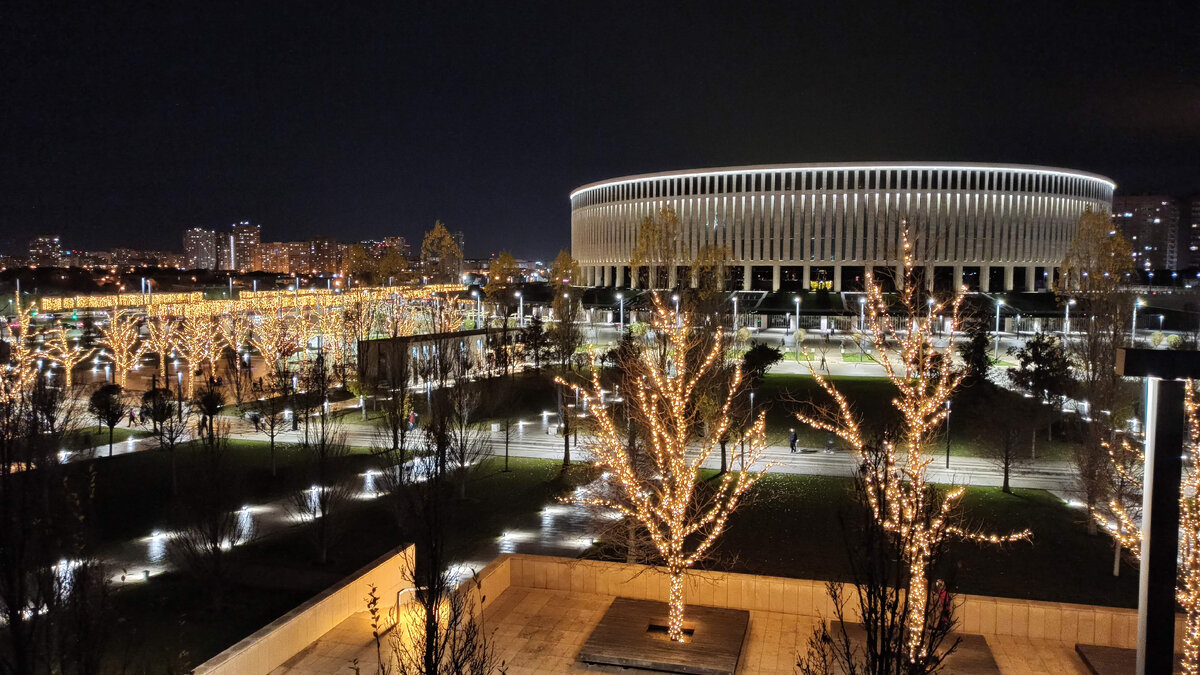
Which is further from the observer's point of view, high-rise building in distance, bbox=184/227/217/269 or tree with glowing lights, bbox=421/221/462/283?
high-rise building in distance, bbox=184/227/217/269

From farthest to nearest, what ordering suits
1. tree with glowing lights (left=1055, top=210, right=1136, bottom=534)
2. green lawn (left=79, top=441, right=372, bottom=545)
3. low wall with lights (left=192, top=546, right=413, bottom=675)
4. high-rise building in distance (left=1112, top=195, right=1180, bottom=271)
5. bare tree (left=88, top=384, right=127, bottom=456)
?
high-rise building in distance (left=1112, top=195, right=1180, bottom=271) < bare tree (left=88, top=384, right=127, bottom=456) < green lawn (left=79, top=441, right=372, bottom=545) < tree with glowing lights (left=1055, top=210, right=1136, bottom=534) < low wall with lights (left=192, top=546, right=413, bottom=675)

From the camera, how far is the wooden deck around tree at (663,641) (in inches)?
375

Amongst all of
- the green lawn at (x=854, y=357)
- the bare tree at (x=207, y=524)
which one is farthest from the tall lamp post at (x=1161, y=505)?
the green lawn at (x=854, y=357)

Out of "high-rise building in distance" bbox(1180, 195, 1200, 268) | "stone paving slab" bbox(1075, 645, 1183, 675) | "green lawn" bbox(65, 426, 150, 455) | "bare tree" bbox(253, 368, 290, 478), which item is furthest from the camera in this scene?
"high-rise building in distance" bbox(1180, 195, 1200, 268)

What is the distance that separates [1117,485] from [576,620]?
38.0 feet

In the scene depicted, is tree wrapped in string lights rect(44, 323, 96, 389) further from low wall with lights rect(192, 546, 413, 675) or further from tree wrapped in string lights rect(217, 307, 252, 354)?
low wall with lights rect(192, 546, 413, 675)

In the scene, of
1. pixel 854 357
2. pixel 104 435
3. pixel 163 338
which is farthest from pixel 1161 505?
pixel 163 338

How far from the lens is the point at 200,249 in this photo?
18700 centimetres

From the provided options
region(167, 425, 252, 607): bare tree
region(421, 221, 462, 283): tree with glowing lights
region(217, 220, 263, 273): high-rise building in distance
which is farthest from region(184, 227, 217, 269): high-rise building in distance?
region(167, 425, 252, 607): bare tree

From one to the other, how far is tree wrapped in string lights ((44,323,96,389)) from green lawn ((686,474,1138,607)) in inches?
1037

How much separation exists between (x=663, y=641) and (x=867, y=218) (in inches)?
2535

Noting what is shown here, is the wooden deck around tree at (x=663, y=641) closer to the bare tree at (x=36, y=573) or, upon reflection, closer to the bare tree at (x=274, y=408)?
the bare tree at (x=36, y=573)

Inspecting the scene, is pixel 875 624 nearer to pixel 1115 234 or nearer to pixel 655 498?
pixel 655 498

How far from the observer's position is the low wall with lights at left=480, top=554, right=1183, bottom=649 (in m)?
10.3
